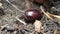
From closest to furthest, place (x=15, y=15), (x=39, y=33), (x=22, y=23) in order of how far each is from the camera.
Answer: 1. (x=39, y=33)
2. (x=22, y=23)
3. (x=15, y=15)

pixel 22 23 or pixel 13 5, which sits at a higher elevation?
pixel 13 5

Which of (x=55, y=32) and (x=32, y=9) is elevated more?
(x=32, y=9)

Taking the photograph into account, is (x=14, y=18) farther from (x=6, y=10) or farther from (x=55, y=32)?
(x=55, y=32)

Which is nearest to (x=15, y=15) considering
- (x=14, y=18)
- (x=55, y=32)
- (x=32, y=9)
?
(x=14, y=18)

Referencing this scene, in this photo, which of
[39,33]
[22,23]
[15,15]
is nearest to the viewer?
[39,33]

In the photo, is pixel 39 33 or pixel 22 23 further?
pixel 22 23

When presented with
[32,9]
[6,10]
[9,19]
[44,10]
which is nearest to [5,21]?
[9,19]

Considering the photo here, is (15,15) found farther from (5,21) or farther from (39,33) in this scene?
(39,33)

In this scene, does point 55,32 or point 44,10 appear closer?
point 55,32

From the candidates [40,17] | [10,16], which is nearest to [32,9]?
[40,17]
